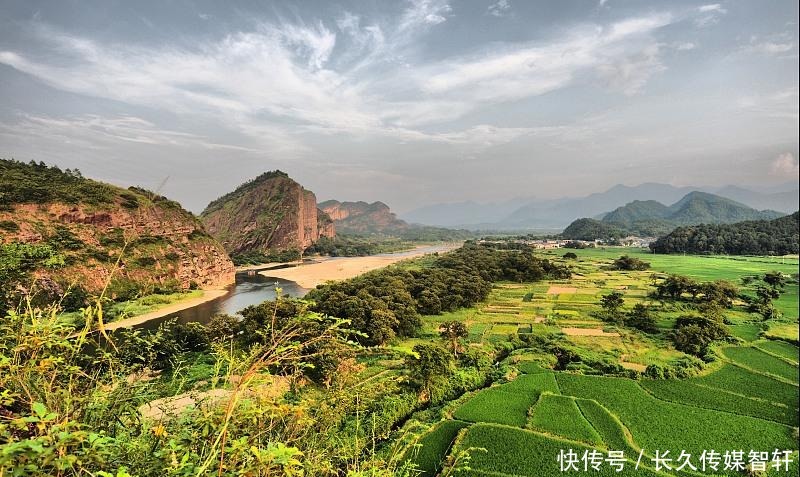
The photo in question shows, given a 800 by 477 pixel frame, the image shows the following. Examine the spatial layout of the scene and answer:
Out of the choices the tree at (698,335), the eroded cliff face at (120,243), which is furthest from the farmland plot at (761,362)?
the eroded cliff face at (120,243)

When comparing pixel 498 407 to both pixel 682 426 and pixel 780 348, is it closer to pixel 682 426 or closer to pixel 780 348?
pixel 682 426

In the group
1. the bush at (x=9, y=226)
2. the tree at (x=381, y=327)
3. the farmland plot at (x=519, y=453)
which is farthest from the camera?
the bush at (x=9, y=226)

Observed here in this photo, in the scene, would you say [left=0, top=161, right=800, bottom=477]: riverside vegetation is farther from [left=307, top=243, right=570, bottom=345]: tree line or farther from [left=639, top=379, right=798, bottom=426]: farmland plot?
[left=307, top=243, right=570, bottom=345]: tree line

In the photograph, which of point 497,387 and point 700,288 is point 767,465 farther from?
point 700,288

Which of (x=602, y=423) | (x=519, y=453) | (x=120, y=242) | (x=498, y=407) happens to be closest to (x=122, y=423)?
(x=519, y=453)

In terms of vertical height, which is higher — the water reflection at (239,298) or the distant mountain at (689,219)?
the distant mountain at (689,219)

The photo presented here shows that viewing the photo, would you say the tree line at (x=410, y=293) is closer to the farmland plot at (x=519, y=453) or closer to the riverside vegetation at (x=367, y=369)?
the riverside vegetation at (x=367, y=369)
